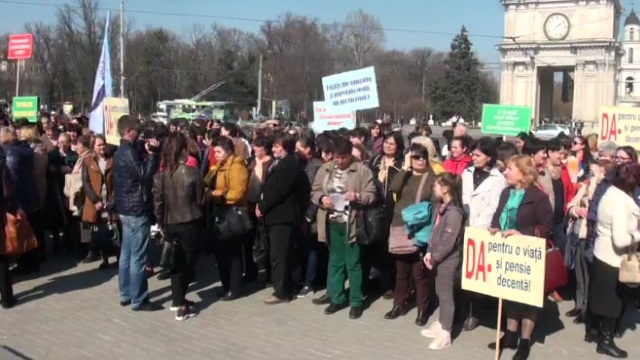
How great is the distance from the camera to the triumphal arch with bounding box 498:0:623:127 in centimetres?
7144

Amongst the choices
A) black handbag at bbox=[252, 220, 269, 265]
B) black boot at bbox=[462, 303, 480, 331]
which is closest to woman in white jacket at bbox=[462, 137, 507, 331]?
black boot at bbox=[462, 303, 480, 331]

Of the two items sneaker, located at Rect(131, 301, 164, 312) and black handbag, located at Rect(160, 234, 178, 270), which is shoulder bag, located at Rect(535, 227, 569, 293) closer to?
black handbag, located at Rect(160, 234, 178, 270)

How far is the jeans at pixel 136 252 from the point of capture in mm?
8048

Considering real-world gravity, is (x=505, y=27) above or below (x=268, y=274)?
above

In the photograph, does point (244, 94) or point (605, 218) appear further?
point (244, 94)

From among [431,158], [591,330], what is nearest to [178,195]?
[431,158]

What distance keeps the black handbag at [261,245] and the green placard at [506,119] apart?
23.6 ft

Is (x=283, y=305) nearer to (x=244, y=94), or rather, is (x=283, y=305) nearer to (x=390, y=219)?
(x=390, y=219)

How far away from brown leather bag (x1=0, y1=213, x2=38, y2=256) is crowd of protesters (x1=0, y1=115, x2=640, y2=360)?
6.2 inches

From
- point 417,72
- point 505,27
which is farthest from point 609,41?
point 417,72

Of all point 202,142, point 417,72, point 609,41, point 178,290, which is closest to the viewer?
point 178,290

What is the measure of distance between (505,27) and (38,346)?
73937 millimetres

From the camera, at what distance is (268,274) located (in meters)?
9.41

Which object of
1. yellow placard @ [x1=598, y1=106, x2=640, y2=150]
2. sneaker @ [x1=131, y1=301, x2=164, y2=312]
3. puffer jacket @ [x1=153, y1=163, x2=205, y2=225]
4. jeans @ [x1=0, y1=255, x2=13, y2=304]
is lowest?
sneaker @ [x1=131, y1=301, x2=164, y2=312]
